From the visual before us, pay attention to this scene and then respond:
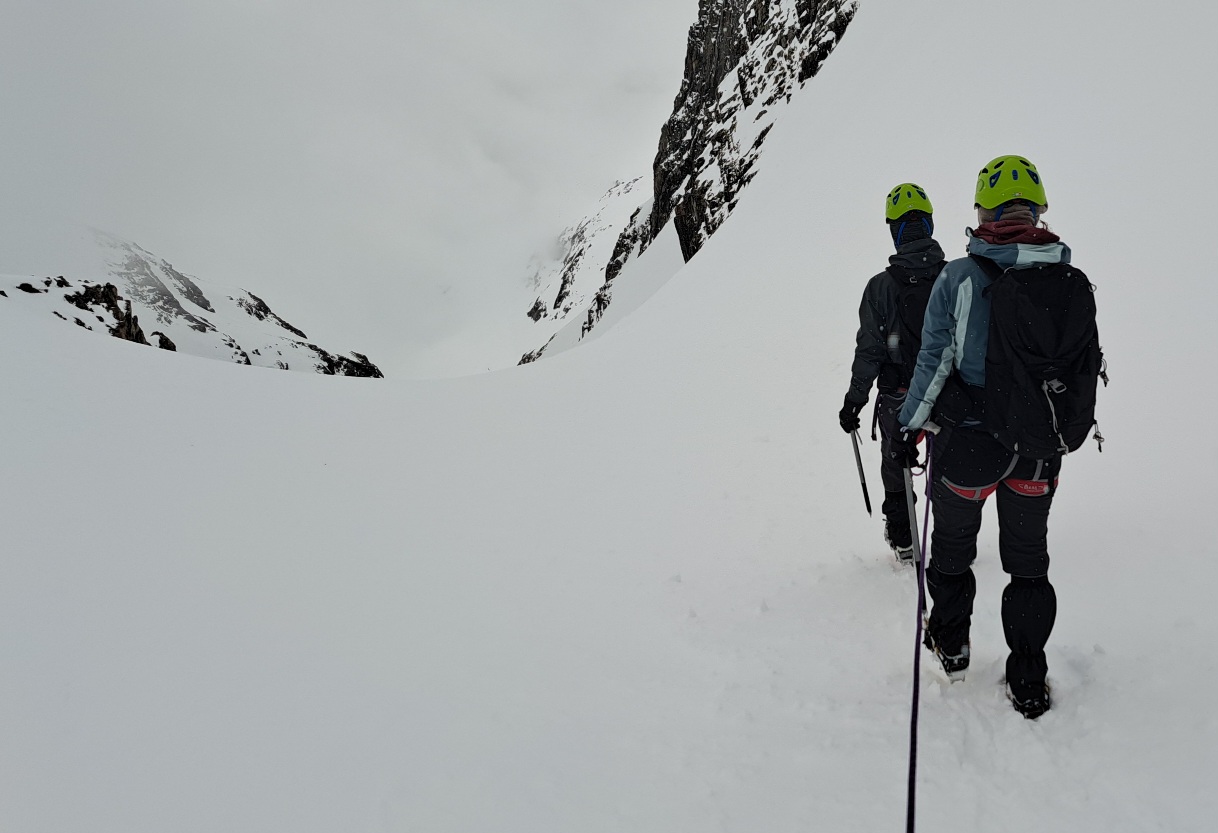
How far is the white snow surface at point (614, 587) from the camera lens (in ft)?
8.66

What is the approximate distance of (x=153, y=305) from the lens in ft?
231

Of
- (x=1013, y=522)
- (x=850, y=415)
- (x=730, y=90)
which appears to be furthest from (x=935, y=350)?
(x=730, y=90)

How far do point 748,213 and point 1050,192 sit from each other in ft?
28.9

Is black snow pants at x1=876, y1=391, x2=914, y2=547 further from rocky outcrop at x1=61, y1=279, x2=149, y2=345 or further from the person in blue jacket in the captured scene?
rocky outcrop at x1=61, y1=279, x2=149, y2=345

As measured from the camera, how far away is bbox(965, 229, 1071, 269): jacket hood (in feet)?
7.88

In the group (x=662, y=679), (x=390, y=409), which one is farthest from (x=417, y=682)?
(x=390, y=409)

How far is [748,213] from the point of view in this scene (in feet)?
54.6

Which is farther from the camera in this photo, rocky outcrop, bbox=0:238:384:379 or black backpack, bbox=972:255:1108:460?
rocky outcrop, bbox=0:238:384:379

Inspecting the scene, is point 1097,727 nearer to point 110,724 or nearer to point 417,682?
point 417,682

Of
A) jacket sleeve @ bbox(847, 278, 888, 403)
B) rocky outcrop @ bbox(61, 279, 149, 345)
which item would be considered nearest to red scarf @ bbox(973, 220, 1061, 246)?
jacket sleeve @ bbox(847, 278, 888, 403)

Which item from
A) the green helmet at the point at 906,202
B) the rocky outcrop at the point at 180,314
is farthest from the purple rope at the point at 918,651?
the rocky outcrop at the point at 180,314

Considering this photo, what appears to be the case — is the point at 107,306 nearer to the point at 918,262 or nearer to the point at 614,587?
the point at 614,587

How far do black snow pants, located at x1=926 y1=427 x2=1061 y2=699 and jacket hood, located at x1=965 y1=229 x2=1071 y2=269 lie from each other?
0.75m

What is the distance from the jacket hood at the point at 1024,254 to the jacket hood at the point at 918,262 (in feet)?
4.20
